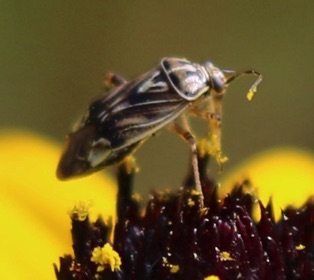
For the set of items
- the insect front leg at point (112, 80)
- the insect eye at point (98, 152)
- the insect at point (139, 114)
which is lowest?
the insect eye at point (98, 152)

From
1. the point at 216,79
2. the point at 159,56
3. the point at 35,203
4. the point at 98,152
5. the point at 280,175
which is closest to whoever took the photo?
the point at 98,152

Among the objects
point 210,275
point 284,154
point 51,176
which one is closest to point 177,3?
point 284,154

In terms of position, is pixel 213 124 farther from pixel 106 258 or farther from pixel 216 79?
pixel 106 258

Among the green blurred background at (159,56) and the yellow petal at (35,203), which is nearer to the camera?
the yellow petal at (35,203)

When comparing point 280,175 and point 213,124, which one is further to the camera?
point 280,175

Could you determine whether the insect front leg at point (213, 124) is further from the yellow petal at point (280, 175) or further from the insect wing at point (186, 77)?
the yellow petal at point (280, 175)

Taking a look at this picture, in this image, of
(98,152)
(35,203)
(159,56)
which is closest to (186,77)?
(98,152)

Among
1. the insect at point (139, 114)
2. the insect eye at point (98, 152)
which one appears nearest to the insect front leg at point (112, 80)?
the insect at point (139, 114)
